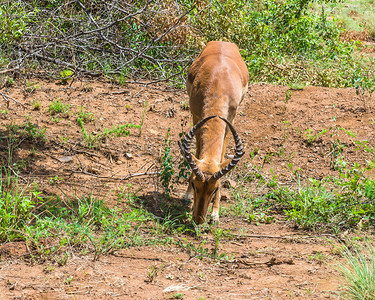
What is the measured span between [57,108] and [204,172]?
3.58 metres

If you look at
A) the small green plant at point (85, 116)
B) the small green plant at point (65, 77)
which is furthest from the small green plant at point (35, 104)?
the small green plant at point (65, 77)

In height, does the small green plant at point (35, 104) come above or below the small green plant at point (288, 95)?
below

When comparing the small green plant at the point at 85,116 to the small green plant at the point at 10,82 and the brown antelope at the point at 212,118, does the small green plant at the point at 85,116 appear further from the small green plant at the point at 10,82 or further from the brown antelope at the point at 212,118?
the brown antelope at the point at 212,118

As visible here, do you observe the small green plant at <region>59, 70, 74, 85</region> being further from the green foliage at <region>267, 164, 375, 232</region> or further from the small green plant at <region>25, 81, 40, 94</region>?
the green foliage at <region>267, 164, 375, 232</region>

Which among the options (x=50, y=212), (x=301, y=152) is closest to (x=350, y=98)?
(x=301, y=152)

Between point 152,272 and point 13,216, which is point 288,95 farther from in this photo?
point 13,216

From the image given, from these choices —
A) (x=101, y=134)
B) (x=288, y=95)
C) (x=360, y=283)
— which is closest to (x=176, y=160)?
(x=101, y=134)

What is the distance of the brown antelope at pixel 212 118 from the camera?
5.48 metres

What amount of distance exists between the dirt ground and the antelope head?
1.80ft

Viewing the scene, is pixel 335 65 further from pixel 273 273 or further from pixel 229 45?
pixel 273 273

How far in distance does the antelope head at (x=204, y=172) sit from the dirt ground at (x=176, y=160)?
1.80ft

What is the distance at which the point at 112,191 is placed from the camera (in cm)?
641

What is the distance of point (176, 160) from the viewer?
7605mm

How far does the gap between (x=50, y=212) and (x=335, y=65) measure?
8342mm
